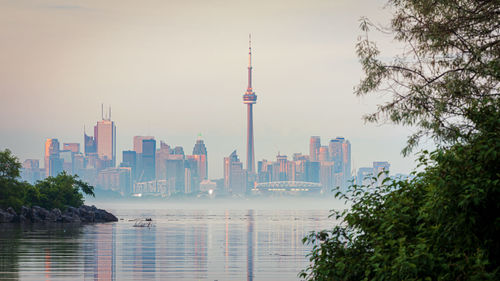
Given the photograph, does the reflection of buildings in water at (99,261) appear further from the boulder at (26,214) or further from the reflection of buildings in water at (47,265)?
the boulder at (26,214)

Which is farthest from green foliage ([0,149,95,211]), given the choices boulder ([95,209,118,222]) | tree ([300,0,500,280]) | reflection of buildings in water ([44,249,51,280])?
tree ([300,0,500,280])

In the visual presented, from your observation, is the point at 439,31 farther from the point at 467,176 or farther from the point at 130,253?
the point at 130,253

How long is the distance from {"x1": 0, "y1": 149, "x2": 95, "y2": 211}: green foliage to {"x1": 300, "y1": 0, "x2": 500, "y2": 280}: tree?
87.8 m

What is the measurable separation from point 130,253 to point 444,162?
35955 millimetres

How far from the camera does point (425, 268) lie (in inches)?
454

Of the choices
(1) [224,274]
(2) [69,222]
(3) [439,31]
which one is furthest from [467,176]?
(2) [69,222]

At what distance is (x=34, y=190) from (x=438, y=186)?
105 meters

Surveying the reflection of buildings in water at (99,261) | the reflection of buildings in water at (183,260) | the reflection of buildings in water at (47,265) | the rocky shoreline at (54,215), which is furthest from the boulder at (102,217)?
the reflection of buildings in water at (47,265)

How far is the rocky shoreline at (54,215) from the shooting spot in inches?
3740

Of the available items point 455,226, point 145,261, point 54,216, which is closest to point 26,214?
point 54,216

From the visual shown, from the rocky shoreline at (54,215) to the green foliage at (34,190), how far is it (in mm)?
1681

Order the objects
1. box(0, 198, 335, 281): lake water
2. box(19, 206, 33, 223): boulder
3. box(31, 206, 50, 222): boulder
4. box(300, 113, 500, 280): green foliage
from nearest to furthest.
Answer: box(300, 113, 500, 280): green foliage, box(0, 198, 335, 281): lake water, box(19, 206, 33, 223): boulder, box(31, 206, 50, 222): boulder

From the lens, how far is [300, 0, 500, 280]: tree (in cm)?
1127

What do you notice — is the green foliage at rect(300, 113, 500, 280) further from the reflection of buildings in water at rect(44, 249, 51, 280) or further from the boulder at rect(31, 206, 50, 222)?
the boulder at rect(31, 206, 50, 222)
